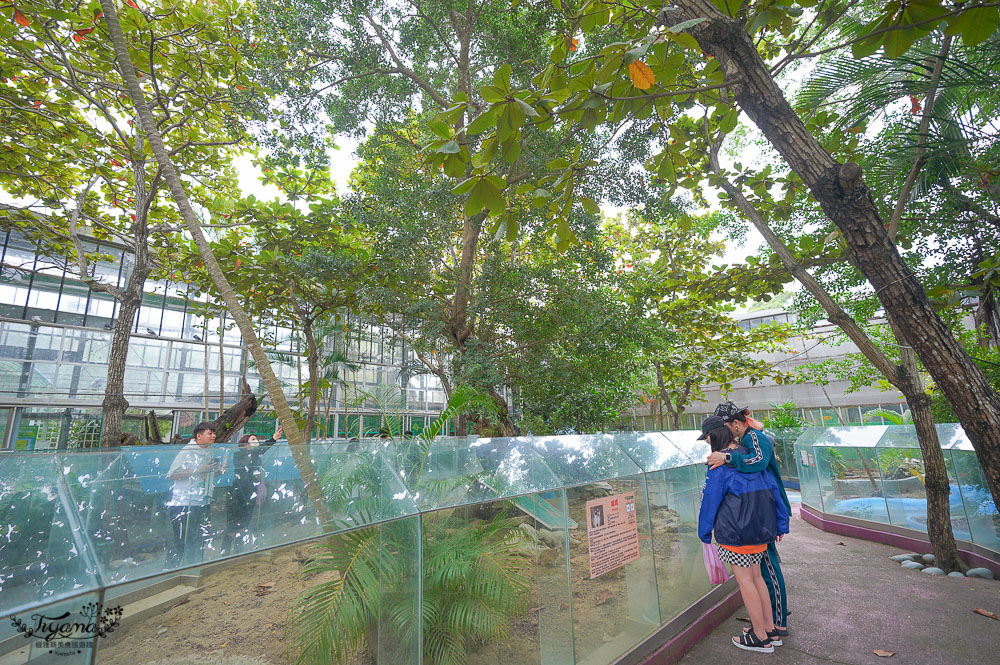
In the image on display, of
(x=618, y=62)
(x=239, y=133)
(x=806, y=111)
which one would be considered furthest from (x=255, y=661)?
(x=239, y=133)

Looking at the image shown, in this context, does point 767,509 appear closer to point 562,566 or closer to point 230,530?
point 562,566

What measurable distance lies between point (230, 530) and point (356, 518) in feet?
1.85

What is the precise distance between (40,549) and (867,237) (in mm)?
3295

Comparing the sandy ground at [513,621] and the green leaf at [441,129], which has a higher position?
the green leaf at [441,129]

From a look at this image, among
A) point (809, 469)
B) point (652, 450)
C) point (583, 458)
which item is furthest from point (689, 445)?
point (809, 469)

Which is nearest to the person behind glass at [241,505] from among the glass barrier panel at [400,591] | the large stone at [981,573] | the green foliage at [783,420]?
the glass barrier panel at [400,591]

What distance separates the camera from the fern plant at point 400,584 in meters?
2.03

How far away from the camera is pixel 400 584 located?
2.24 m

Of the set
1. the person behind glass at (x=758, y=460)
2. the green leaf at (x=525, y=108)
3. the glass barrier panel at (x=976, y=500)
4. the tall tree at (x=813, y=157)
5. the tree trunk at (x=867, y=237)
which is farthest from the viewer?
the glass barrier panel at (x=976, y=500)

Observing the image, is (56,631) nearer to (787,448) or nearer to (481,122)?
(481,122)

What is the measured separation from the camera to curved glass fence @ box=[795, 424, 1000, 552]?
557 cm

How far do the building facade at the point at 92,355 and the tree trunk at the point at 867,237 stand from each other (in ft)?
24.4

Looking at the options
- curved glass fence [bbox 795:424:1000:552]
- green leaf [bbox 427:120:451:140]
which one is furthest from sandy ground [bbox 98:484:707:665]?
curved glass fence [bbox 795:424:1000:552]

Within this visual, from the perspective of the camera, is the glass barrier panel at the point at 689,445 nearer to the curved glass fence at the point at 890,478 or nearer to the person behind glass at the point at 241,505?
the curved glass fence at the point at 890,478
